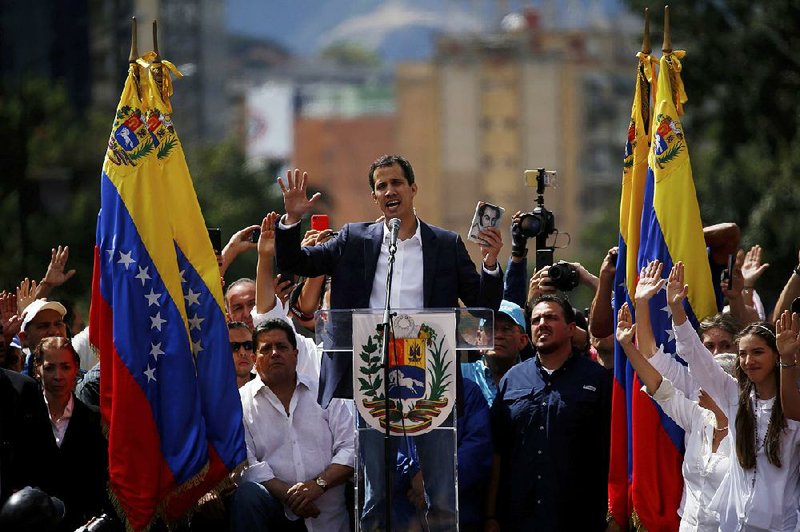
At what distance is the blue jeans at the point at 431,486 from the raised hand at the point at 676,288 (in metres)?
1.49

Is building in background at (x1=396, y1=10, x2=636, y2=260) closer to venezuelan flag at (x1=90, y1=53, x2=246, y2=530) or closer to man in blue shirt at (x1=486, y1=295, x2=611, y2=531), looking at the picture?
venezuelan flag at (x1=90, y1=53, x2=246, y2=530)

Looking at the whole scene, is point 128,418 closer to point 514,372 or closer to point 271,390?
point 271,390

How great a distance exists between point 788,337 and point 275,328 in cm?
312

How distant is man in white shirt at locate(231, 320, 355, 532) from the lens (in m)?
11.3

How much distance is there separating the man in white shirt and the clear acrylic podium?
96 cm

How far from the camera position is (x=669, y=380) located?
436 inches

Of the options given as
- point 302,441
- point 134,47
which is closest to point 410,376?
point 302,441

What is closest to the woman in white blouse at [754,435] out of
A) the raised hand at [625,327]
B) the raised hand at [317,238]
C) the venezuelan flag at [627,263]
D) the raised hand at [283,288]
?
the raised hand at [625,327]

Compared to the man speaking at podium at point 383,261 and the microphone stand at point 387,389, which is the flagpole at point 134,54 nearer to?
the man speaking at podium at point 383,261

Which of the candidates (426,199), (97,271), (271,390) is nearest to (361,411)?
(271,390)

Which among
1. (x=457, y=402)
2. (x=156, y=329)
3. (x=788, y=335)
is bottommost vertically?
(x=457, y=402)

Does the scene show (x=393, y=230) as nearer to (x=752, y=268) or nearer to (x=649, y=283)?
(x=649, y=283)

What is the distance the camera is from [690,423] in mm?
11016

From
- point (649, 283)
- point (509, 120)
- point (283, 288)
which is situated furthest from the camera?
point (509, 120)
